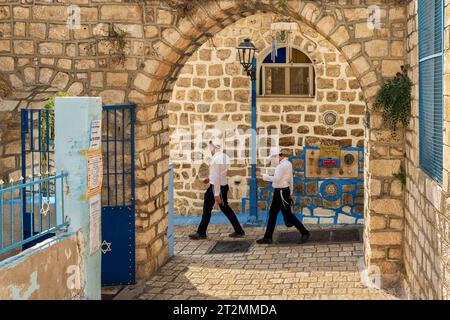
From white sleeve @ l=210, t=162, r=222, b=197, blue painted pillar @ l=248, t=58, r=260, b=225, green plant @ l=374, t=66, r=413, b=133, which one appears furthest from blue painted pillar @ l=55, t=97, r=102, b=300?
blue painted pillar @ l=248, t=58, r=260, b=225

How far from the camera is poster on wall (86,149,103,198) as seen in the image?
5989mm

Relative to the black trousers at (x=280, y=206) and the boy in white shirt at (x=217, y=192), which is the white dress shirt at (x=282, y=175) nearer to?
the black trousers at (x=280, y=206)

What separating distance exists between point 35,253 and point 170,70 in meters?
4.08

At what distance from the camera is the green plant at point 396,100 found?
7.69 metres

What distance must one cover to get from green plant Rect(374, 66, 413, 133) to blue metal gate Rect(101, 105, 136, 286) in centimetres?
278

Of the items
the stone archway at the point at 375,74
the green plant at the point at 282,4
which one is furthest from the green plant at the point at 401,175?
the green plant at the point at 282,4

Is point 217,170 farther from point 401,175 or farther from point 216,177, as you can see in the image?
point 401,175

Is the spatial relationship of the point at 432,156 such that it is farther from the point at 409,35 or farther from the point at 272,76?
the point at 272,76

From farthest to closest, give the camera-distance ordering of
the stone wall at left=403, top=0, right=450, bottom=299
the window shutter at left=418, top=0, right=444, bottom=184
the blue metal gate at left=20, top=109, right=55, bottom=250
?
the blue metal gate at left=20, top=109, right=55, bottom=250 < the window shutter at left=418, top=0, right=444, bottom=184 < the stone wall at left=403, top=0, right=450, bottom=299

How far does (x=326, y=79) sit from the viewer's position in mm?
12391

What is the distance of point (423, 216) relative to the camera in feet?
21.2

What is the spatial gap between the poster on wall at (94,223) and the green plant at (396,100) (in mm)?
3291

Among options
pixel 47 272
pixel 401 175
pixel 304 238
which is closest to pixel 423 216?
pixel 401 175

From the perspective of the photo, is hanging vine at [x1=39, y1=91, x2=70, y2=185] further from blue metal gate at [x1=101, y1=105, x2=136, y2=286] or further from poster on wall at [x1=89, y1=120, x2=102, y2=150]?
poster on wall at [x1=89, y1=120, x2=102, y2=150]
